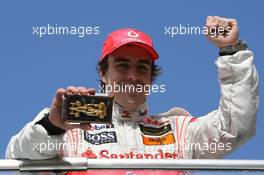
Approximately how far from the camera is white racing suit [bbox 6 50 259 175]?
2770 millimetres

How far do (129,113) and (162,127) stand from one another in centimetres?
17

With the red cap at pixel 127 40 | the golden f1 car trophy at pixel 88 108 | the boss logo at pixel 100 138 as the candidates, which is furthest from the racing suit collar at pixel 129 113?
the golden f1 car trophy at pixel 88 108

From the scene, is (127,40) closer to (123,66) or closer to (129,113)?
(123,66)

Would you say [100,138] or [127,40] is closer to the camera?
[100,138]

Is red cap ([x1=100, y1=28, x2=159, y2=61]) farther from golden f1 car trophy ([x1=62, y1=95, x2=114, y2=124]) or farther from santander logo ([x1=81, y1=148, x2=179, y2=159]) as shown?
golden f1 car trophy ([x1=62, y1=95, x2=114, y2=124])

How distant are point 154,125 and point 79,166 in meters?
0.89


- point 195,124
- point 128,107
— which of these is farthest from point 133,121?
point 195,124

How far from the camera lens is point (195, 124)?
293 centimetres

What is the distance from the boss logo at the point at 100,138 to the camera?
2.82 m

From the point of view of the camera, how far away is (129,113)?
3.02 meters

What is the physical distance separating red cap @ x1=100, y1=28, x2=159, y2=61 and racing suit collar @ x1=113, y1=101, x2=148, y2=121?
0.96 ft

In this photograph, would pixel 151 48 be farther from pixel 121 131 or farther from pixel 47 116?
pixel 47 116

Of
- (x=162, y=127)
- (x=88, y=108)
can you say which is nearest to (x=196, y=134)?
(x=162, y=127)

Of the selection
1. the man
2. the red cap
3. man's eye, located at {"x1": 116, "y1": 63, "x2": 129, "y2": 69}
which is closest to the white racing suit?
the man
